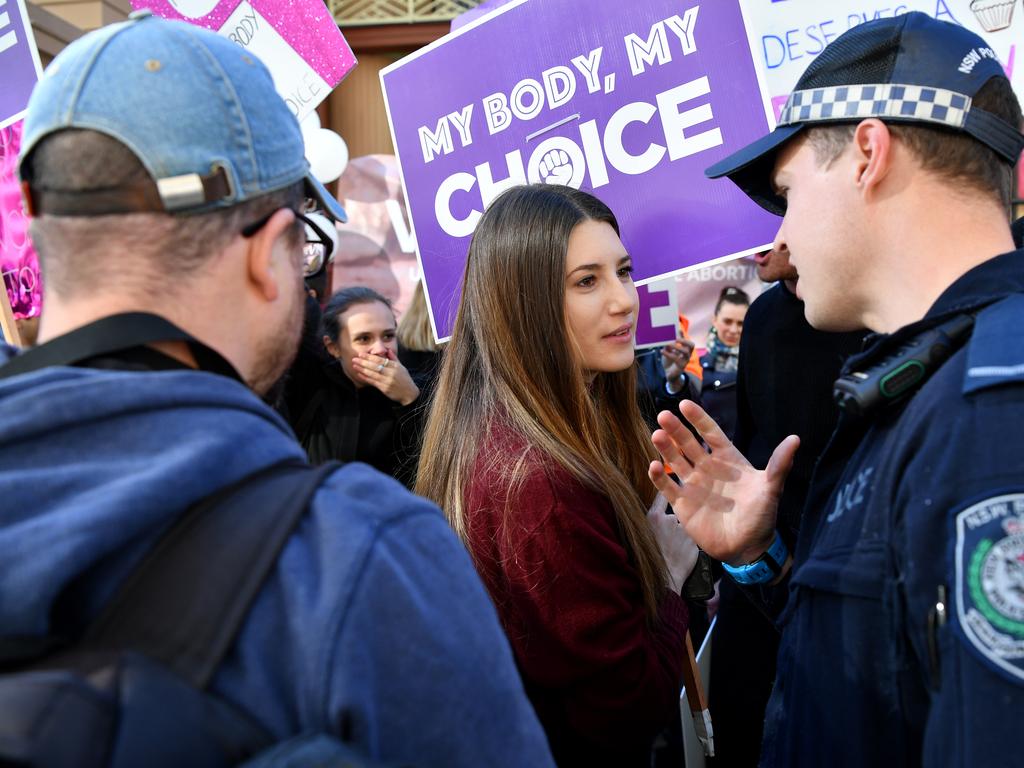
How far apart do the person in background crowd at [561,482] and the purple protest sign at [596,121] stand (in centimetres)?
28

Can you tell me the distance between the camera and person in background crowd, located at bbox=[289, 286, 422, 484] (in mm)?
3596

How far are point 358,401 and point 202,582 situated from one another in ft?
9.80

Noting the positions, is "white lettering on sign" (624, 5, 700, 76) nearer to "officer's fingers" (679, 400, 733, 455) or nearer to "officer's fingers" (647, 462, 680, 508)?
"officer's fingers" (679, 400, 733, 455)

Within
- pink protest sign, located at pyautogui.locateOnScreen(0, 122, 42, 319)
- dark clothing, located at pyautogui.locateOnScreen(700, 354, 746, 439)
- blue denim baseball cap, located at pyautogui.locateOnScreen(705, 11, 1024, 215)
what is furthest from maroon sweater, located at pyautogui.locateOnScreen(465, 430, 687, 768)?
dark clothing, located at pyautogui.locateOnScreen(700, 354, 746, 439)

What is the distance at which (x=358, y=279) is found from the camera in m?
6.66

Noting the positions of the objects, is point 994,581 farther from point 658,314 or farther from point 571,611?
point 658,314

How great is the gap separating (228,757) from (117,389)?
1.17 feet

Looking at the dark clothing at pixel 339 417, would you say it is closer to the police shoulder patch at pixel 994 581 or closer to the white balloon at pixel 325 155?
the white balloon at pixel 325 155

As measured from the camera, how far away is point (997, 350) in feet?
3.72

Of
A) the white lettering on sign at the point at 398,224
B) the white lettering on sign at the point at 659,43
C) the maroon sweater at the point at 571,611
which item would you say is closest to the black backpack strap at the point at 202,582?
the maroon sweater at the point at 571,611

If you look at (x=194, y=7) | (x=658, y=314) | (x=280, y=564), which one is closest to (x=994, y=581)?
(x=280, y=564)

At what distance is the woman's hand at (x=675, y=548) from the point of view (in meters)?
2.19

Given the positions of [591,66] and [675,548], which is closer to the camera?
[675,548]

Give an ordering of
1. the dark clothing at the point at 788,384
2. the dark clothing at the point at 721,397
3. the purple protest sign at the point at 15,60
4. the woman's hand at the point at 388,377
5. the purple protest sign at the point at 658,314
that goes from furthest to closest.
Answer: the dark clothing at the point at 721,397
the woman's hand at the point at 388,377
the purple protest sign at the point at 658,314
the purple protest sign at the point at 15,60
the dark clothing at the point at 788,384
